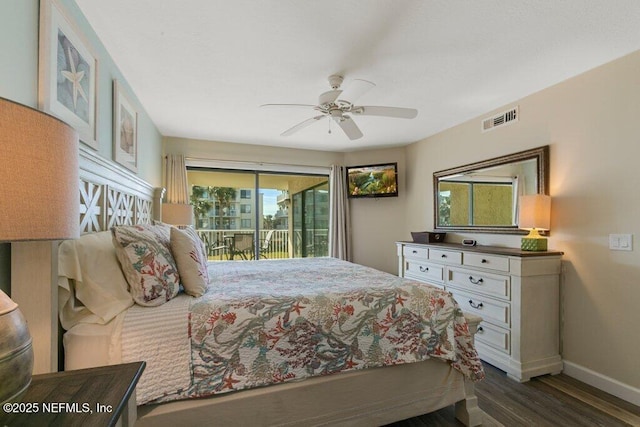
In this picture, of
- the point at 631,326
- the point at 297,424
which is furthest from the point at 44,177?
the point at 631,326

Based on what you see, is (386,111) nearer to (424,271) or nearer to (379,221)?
(424,271)

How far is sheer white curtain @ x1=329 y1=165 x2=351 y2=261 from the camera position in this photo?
4.82 m

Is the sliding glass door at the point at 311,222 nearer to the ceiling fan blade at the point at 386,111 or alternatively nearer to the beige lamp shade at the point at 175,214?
the beige lamp shade at the point at 175,214

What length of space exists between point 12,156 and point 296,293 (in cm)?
135

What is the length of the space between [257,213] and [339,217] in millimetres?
1342

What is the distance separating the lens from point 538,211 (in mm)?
2547

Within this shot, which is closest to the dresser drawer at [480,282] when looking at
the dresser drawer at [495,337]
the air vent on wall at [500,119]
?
the dresser drawer at [495,337]

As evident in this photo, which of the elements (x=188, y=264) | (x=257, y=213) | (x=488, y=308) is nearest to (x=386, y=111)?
(x=188, y=264)

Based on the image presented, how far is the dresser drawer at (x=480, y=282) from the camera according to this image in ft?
8.39

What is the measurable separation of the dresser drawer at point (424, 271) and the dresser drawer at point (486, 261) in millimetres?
390

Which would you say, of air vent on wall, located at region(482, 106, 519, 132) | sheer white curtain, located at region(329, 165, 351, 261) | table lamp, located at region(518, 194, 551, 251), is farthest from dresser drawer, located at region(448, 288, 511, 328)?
sheer white curtain, located at region(329, 165, 351, 261)

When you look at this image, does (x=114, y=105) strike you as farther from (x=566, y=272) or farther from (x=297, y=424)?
(x=566, y=272)

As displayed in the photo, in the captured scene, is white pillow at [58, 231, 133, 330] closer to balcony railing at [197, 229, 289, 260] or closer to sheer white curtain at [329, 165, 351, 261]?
balcony railing at [197, 229, 289, 260]

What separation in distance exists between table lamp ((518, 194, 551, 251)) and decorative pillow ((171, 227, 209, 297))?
2.64 m
